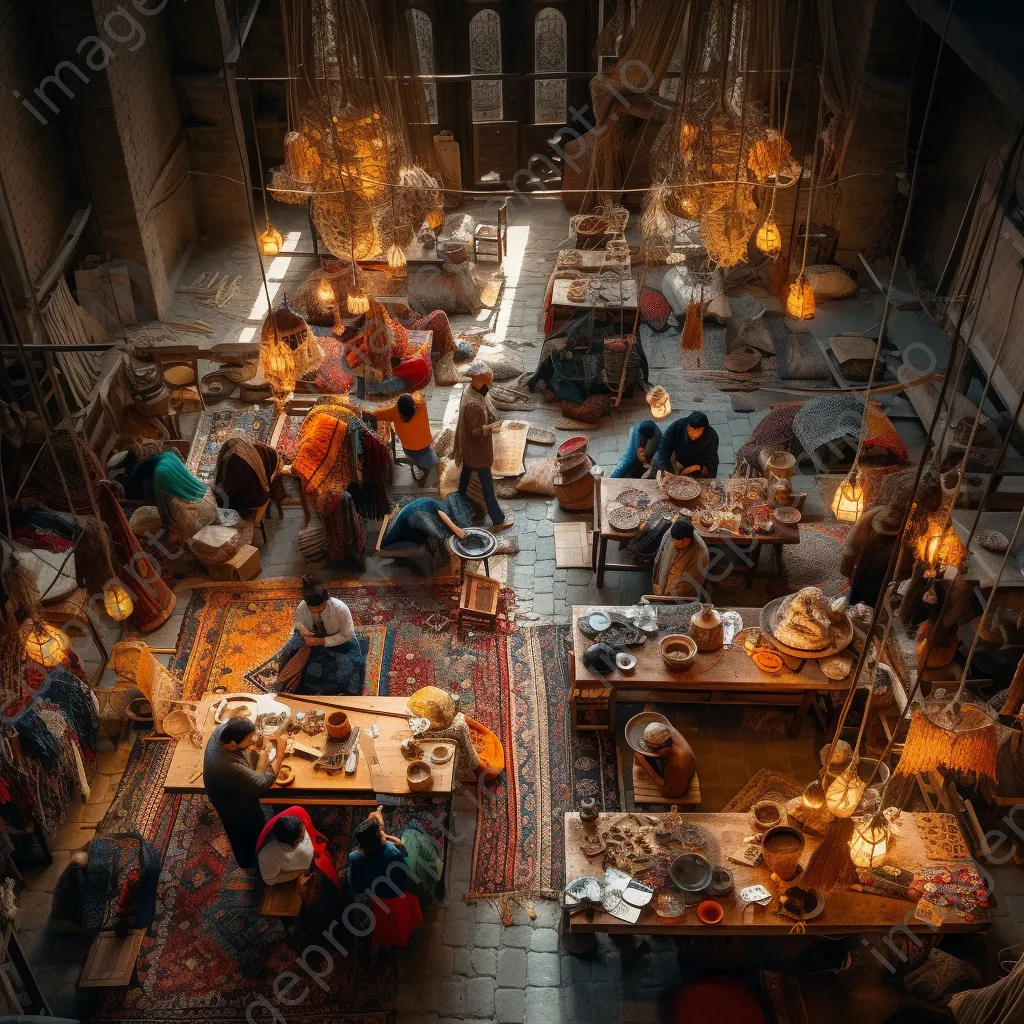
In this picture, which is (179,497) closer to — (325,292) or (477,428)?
(477,428)

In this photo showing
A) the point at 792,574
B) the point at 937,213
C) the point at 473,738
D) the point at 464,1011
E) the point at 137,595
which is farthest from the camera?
the point at 937,213

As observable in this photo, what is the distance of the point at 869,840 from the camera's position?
5918 millimetres

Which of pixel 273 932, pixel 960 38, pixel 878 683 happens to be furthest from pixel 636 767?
pixel 960 38

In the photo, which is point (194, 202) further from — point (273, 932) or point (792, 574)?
point (273, 932)

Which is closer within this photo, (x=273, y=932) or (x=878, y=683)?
(x=273, y=932)

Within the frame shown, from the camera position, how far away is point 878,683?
8.06 meters

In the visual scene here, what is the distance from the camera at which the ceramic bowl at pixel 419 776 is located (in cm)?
727

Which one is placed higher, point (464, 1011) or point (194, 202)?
point (194, 202)

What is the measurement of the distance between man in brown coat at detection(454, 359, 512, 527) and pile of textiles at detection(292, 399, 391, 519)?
2.72 feet

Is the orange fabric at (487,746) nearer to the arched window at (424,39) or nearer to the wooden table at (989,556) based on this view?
the wooden table at (989,556)

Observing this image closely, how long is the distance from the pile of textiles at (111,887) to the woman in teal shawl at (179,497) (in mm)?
3626

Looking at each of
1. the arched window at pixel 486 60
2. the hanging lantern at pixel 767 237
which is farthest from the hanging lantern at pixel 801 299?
the arched window at pixel 486 60

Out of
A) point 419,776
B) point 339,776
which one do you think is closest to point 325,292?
point 339,776

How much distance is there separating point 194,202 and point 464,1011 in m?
12.8
